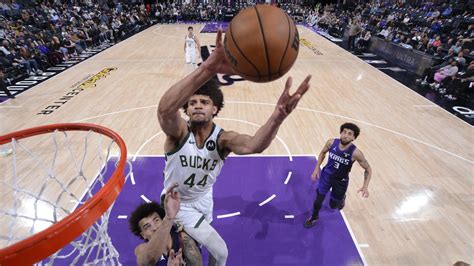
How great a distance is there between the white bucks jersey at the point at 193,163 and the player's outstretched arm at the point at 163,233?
0.42 meters

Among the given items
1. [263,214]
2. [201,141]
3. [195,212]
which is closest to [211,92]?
[201,141]

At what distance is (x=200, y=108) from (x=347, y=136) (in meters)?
2.11

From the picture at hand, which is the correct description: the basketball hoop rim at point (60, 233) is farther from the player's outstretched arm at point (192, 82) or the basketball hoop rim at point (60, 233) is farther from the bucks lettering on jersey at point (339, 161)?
the bucks lettering on jersey at point (339, 161)

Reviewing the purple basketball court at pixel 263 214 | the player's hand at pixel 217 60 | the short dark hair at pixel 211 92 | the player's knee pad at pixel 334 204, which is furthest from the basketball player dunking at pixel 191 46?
the player's hand at pixel 217 60

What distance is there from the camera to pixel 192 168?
7.73 ft

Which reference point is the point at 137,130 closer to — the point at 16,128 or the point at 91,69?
the point at 16,128

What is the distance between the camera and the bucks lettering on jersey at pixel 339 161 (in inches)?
142

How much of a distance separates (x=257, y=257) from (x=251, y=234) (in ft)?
1.19

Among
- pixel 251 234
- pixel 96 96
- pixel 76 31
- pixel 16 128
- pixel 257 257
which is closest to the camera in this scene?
pixel 257 257

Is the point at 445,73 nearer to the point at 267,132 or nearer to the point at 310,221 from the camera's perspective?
the point at 310,221

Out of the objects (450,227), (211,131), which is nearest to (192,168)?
(211,131)

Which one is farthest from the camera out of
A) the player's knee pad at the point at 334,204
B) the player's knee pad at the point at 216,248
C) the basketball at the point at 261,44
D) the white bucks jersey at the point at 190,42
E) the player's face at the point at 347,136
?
the white bucks jersey at the point at 190,42

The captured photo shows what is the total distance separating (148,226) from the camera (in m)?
2.43

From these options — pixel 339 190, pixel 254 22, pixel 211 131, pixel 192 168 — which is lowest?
pixel 339 190
